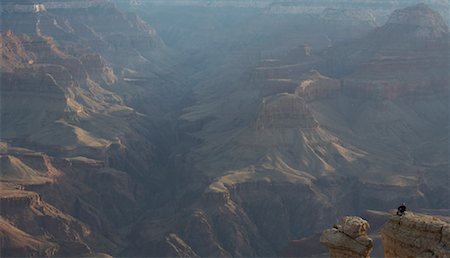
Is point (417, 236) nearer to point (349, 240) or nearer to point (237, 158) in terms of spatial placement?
point (349, 240)

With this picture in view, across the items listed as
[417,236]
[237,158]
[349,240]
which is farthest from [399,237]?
[237,158]

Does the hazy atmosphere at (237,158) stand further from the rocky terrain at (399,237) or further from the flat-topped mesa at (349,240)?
the flat-topped mesa at (349,240)

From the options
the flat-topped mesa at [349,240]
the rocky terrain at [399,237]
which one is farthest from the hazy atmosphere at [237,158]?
the flat-topped mesa at [349,240]

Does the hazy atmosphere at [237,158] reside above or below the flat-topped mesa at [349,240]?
below

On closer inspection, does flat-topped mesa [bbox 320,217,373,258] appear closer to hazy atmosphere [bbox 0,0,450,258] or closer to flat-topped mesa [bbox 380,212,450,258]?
flat-topped mesa [bbox 380,212,450,258]

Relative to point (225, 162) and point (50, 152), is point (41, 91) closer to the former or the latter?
point (50, 152)

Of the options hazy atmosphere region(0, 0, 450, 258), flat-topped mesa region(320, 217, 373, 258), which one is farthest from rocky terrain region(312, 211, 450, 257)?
hazy atmosphere region(0, 0, 450, 258)
